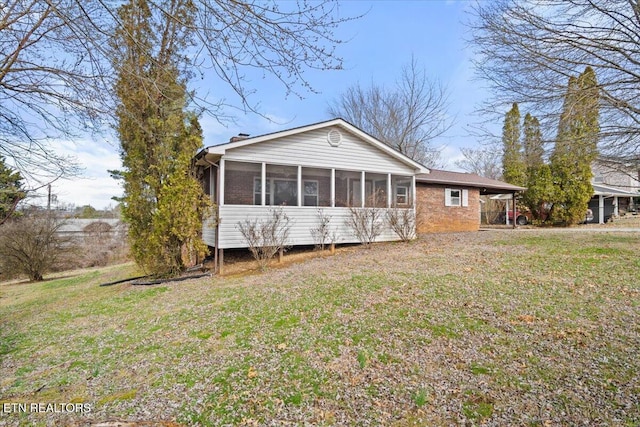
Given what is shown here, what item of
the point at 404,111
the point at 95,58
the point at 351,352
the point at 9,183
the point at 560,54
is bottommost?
the point at 351,352

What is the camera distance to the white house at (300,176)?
9.40m

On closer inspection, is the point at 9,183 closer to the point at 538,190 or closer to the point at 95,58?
the point at 95,58

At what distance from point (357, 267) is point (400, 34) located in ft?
17.3

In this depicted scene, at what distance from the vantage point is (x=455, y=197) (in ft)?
51.2

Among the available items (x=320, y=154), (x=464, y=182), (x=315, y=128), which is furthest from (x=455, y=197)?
(x=315, y=128)

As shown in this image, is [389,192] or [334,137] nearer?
[334,137]

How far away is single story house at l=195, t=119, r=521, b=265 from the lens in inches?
371

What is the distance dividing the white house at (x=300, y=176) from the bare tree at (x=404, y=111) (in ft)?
39.0

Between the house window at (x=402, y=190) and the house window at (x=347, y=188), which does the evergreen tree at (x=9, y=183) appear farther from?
the house window at (x=402, y=190)

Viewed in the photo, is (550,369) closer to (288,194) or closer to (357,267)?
(357,267)

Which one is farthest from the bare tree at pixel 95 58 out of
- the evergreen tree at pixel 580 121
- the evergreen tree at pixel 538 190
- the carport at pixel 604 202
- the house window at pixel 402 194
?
the carport at pixel 604 202

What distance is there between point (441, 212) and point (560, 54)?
902 centimetres

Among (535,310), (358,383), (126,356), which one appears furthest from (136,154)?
(535,310)

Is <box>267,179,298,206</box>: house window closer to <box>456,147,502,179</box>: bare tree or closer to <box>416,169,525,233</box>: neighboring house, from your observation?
<box>416,169,525,233</box>: neighboring house
